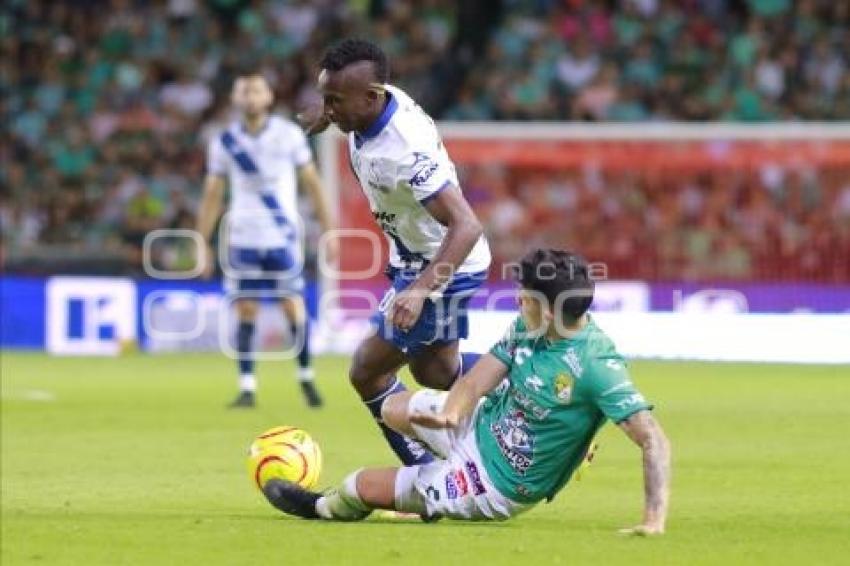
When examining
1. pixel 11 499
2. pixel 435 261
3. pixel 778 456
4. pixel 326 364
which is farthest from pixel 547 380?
pixel 326 364

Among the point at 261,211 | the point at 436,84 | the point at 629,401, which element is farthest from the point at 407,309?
the point at 436,84

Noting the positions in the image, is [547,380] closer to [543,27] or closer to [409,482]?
[409,482]

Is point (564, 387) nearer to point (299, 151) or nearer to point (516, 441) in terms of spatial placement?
point (516, 441)

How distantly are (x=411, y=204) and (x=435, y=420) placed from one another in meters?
1.38

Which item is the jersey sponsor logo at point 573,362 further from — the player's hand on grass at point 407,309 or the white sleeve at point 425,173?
the white sleeve at point 425,173

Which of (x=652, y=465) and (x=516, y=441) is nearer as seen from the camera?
(x=652, y=465)

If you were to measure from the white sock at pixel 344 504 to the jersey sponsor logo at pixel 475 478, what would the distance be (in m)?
0.54

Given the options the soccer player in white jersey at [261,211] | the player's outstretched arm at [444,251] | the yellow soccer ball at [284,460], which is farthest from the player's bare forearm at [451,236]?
the soccer player in white jersey at [261,211]

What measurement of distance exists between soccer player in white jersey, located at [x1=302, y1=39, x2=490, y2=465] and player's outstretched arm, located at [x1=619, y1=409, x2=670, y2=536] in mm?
1081

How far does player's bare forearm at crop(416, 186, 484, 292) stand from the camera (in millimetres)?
8836

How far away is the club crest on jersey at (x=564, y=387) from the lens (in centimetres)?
838

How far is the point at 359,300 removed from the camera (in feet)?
75.6

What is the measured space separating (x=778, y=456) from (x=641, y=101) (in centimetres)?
1399

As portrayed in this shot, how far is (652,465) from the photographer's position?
8.06 m
